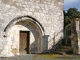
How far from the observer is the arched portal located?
10.9 metres

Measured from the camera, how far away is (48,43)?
1245cm

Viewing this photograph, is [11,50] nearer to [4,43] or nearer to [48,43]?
[4,43]

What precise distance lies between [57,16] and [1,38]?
5.06 meters

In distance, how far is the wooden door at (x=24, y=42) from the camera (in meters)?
11.6

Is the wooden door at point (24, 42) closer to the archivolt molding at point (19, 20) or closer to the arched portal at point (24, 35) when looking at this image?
the arched portal at point (24, 35)

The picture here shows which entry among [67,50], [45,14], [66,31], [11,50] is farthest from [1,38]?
[66,31]

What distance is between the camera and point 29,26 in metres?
11.9

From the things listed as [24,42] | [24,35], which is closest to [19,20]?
[24,35]

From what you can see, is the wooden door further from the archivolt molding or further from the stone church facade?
the archivolt molding

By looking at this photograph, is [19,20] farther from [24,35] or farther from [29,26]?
[24,35]

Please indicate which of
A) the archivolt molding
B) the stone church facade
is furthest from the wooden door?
the archivolt molding

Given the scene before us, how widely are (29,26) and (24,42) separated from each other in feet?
3.98

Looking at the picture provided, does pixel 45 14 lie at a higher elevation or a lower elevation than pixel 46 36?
higher

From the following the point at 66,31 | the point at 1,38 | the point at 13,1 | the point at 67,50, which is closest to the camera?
the point at 1,38
